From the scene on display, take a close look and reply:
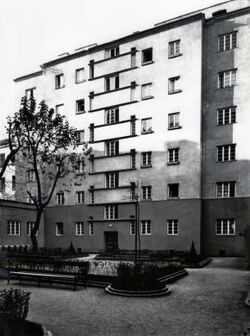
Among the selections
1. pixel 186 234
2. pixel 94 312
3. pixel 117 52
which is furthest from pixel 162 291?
pixel 117 52

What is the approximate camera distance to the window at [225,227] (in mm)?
33625

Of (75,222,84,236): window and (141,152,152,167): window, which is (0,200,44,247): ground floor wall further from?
(141,152,152,167): window

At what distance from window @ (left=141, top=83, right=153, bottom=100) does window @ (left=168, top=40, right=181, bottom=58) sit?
3759 mm

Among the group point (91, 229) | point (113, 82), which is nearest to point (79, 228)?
point (91, 229)

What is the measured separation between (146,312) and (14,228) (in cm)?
2932

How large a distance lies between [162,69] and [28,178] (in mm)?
21730

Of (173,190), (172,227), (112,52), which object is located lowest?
(172,227)

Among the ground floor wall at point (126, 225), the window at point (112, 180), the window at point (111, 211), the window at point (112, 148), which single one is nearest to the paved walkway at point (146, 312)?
the ground floor wall at point (126, 225)

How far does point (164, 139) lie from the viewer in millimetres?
36875

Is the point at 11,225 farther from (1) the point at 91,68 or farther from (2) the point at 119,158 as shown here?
(1) the point at 91,68

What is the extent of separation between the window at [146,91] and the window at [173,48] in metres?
3.76

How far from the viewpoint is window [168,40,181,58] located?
122 feet

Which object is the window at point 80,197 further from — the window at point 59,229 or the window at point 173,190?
the window at point 173,190

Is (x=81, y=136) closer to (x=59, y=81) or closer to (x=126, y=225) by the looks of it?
(x=59, y=81)
